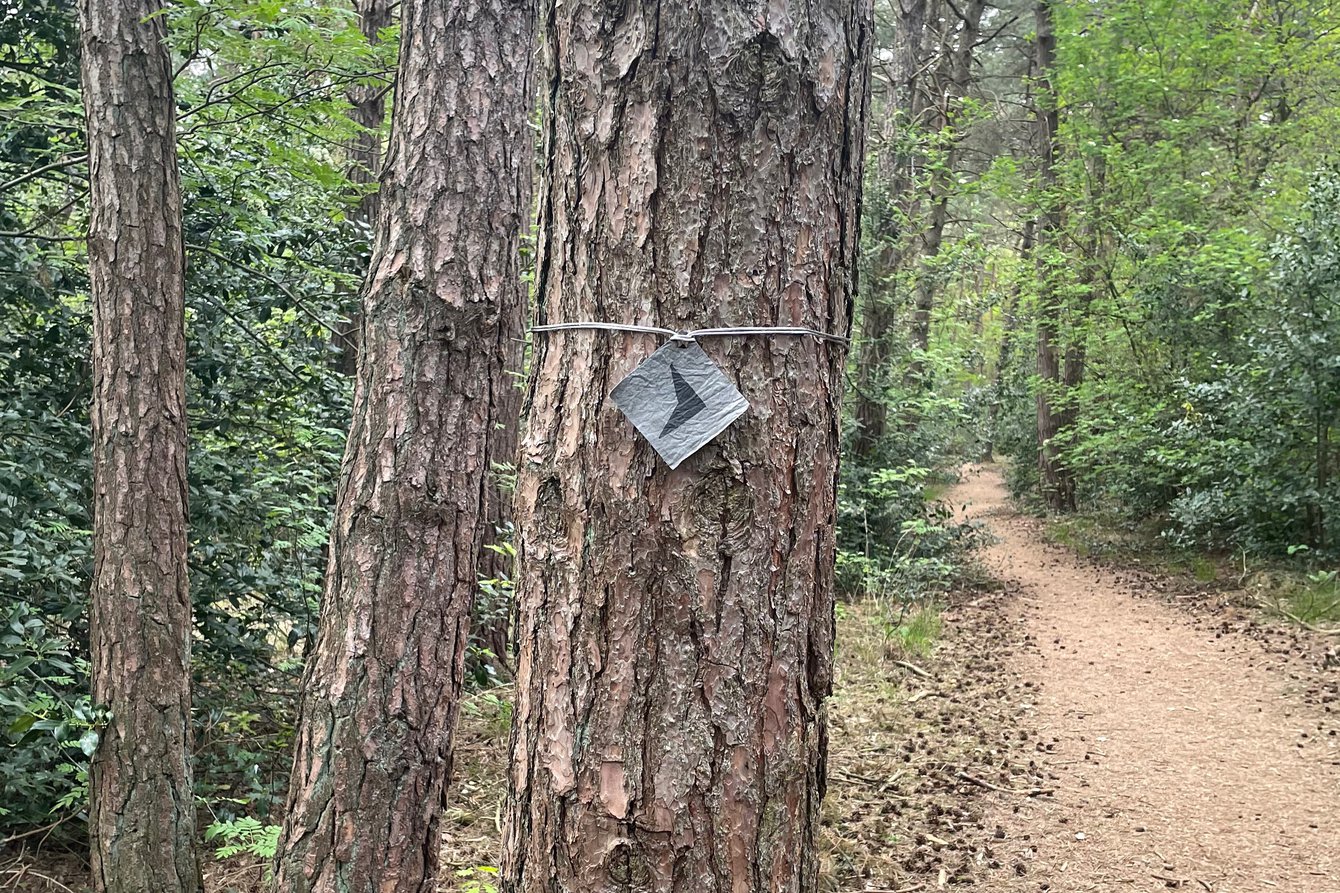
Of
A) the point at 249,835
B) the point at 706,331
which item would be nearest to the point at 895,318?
the point at 249,835

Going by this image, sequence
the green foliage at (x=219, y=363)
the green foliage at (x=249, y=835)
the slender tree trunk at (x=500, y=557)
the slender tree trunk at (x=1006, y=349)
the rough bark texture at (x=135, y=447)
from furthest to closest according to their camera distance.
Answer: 1. the slender tree trunk at (x=1006, y=349)
2. the slender tree trunk at (x=500, y=557)
3. the green foliage at (x=219, y=363)
4. the green foliage at (x=249, y=835)
5. the rough bark texture at (x=135, y=447)

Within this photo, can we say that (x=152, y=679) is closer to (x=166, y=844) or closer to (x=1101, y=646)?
(x=166, y=844)

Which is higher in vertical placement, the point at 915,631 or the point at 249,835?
the point at 915,631

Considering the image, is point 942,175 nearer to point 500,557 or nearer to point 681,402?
point 500,557

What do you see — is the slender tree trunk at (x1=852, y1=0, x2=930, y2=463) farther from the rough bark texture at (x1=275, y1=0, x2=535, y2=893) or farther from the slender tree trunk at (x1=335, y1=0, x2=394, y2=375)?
the rough bark texture at (x1=275, y1=0, x2=535, y2=893)

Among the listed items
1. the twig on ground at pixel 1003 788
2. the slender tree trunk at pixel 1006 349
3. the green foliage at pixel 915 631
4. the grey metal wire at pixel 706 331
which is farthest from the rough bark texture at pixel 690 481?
the slender tree trunk at pixel 1006 349

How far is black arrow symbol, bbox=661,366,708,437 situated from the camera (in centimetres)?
146

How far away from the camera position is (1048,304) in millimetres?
15031

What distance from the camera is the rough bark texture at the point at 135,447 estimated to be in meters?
3.75

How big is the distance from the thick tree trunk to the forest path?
6347 millimetres

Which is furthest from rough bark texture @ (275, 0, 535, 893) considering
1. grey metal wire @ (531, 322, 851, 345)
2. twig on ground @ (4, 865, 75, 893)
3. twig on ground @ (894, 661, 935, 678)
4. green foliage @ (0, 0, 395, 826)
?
twig on ground @ (894, 661, 935, 678)

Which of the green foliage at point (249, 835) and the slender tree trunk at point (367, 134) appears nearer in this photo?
the green foliage at point (249, 835)

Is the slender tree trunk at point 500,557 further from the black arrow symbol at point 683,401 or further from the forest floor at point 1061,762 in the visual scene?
the black arrow symbol at point 683,401

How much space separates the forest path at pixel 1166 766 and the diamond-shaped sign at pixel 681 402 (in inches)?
150
